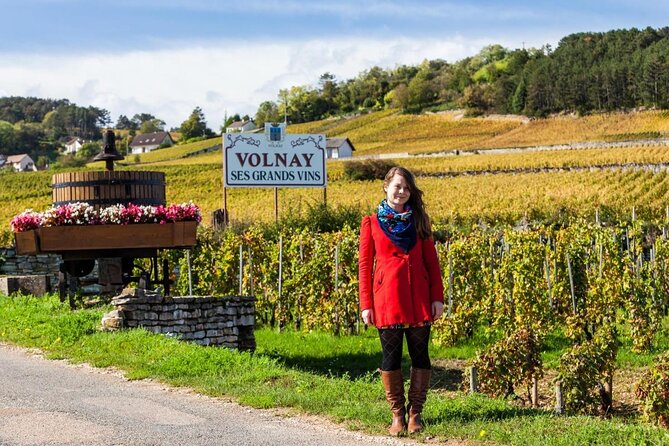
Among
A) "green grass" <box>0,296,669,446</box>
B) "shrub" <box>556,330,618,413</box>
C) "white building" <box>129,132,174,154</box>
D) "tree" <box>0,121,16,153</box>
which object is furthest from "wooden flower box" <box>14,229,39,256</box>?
"tree" <box>0,121,16,153</box>

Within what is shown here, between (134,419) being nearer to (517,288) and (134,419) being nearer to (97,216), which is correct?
(97,216)

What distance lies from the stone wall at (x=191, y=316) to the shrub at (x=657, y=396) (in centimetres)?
585

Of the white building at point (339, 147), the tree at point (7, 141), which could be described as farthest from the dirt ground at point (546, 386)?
the tree at point (7, 141)

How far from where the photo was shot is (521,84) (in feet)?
368

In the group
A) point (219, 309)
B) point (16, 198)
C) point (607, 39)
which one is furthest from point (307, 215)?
point (607, 39)

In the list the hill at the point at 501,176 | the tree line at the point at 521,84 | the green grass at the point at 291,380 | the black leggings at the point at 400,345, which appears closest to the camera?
the green grass at the point at 291,380

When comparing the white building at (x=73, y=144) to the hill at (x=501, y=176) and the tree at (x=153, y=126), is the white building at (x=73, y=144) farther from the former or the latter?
the hill at (x=501, y=176)

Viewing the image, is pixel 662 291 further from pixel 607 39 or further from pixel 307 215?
pixel 607 39

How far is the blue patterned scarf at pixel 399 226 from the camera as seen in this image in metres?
6.45

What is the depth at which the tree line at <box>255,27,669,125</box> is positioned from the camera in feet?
352

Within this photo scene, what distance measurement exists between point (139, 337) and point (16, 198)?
54.9 m

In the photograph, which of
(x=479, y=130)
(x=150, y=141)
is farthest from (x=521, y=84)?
(x=150, y=141)

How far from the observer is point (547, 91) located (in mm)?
110250

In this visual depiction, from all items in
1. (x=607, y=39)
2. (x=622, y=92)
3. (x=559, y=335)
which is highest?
(x=607, y=39)
